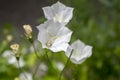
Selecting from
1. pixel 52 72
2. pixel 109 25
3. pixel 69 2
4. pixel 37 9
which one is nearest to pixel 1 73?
pixel 52 72

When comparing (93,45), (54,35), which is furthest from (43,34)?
(93,45)

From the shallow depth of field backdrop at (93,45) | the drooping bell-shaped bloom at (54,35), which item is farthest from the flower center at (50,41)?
the shallow depth of field backdrop at (93,45)

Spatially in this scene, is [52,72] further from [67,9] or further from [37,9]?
[37,9]

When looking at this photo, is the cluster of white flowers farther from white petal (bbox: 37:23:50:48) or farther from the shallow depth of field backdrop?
the shallow depth of field backdrop

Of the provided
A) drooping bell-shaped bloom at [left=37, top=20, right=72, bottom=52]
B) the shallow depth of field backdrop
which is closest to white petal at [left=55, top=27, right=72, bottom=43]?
drooping bell-shaped bloom at [left=37, top=20, right=72, bottom=52]

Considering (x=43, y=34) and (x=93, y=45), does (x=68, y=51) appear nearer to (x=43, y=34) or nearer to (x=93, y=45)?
(x=43, y=34)

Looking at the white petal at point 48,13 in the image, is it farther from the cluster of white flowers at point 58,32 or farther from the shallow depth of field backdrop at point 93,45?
the shallow depth of field backdrop at point 93,45
